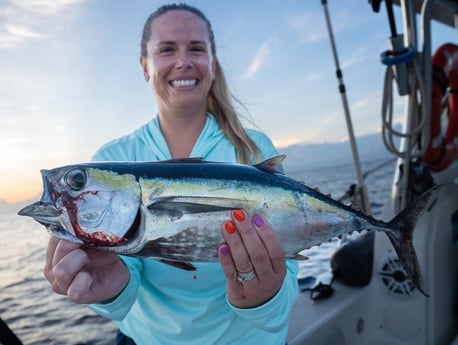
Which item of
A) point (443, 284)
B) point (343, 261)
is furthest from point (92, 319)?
point (443, 284)

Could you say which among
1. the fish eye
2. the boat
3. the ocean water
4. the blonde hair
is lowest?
the ocean water

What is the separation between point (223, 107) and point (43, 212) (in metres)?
1.56

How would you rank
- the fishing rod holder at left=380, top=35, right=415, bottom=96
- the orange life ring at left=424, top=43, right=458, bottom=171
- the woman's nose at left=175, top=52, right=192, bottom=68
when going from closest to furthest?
the woman's nose at left=175, top=52, right=192, bottom=68, the fishing rod holder at left=380, top=35, right=415, bottom=96, the orange life ring at left=424, top=43, right=458, bottom=171

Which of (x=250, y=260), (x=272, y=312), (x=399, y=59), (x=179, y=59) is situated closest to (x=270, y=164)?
(x=250, y=260)

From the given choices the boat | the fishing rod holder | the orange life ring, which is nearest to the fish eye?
the boat

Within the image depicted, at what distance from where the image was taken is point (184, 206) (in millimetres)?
1537

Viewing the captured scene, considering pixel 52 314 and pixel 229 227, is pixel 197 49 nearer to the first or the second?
pixel 229 227

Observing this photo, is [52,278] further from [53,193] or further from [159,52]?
[159,52]

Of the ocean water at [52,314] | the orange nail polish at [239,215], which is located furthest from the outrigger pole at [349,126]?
the orange nail polish at [239,215]

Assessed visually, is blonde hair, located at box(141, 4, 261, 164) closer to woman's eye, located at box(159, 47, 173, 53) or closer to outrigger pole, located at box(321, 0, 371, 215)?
woman's eye, located at box(159, 47, 173, 53)

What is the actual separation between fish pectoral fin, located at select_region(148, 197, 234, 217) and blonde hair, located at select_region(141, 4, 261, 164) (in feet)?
2.73

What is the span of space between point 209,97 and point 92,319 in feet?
23.9

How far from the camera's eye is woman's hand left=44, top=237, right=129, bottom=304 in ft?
4.92

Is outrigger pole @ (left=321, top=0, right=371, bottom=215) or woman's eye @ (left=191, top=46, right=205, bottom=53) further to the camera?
outrigger pole @ (left=321, top=0, right=371, bottom=215)
